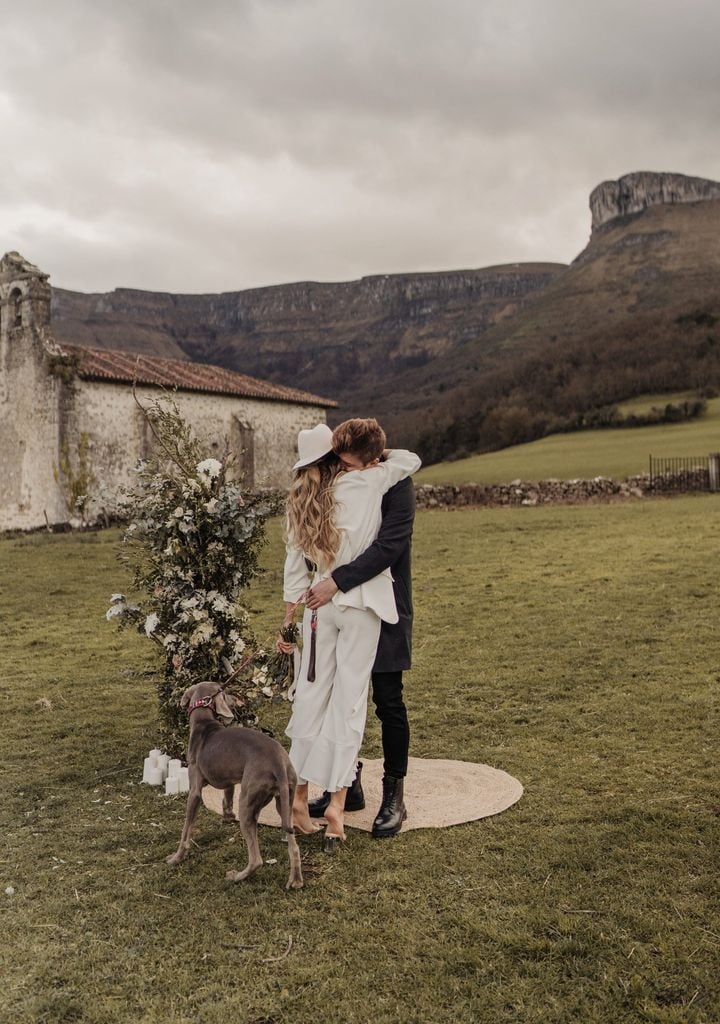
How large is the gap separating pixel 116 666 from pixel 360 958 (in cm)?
755

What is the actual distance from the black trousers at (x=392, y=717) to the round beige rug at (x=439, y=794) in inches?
14.9

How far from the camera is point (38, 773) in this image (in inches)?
263

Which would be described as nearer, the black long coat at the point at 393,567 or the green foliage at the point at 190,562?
the black long coat at the point at 393,567

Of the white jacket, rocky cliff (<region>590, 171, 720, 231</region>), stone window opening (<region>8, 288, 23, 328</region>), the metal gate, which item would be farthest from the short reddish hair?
rocky cliff (<region>590, 171, 720, 231</region>)

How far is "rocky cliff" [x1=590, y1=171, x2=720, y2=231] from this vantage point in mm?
168500

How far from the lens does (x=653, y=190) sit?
169875 mm

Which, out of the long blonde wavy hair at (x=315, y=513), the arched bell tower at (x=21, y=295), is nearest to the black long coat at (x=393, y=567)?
the long blonde wavy hair at (x=315, y=513)

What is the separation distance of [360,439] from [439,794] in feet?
8.15

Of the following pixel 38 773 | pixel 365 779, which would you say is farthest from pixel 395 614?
pixel 38 773

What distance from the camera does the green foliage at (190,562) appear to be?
6375 millimetres

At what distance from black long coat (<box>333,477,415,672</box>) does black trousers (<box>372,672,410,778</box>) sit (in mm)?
82

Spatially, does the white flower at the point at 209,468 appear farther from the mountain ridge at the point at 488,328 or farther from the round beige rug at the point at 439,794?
the mountain ridge at the point at 488,328

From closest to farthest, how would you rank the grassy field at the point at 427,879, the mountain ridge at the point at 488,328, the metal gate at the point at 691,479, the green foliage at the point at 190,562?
the grassy field at the point at 427,879 < the green foliage at the point at 190,562 < the metal gate at the point at 691,479 < the mountain ridge at the point at 488,328

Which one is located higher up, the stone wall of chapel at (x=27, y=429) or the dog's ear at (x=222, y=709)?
the stone wall of chapel at (x=27, y=429)
